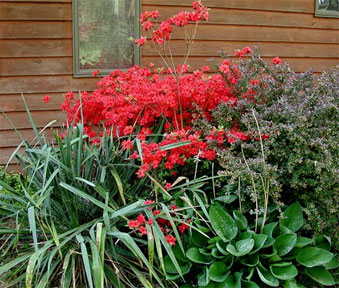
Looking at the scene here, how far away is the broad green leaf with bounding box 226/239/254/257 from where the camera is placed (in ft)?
8.79

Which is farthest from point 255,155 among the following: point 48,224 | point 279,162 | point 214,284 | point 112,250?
point 48,224

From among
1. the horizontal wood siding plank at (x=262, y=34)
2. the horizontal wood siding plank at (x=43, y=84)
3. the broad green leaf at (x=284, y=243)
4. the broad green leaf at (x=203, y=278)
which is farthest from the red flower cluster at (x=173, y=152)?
the horizontal wood siding plank at (x=262, y=34)

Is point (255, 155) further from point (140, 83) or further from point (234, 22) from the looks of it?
point (234, 22)

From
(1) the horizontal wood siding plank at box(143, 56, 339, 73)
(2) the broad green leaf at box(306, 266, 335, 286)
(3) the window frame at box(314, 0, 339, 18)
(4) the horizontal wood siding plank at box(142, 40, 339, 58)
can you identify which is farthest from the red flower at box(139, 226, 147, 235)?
(3) the window frame at box(314, 0, 339, 18)

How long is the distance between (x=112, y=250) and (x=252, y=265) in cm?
81

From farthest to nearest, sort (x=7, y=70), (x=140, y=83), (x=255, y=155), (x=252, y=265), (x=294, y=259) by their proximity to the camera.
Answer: (x=7, y=70) → (x=140, y=83) → (x=255, y=155) → (x=294, y=259) → (x=252, y=265)

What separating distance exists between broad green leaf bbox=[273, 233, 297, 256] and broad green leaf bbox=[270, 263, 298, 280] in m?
0.08

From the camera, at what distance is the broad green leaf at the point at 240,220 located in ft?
9.53

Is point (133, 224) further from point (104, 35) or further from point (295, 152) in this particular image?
point (104, 35)

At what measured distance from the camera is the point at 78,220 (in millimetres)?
2984

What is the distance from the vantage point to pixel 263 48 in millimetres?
5270

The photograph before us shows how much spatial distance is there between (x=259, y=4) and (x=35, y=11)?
2.31 meters

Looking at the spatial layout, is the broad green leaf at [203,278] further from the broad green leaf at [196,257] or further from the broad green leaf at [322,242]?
the broad green leaf at [322,242]

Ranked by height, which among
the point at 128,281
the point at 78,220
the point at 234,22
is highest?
the point at 234,22
